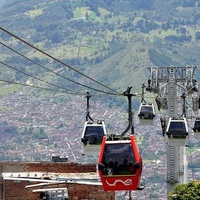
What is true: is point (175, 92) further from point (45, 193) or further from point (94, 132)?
point (94, 132)

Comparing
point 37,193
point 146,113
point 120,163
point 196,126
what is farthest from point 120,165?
point 146,113

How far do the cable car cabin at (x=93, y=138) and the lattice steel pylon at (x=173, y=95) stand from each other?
23.8 metres

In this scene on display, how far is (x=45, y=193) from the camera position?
55.7 m

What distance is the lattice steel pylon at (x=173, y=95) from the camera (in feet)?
248

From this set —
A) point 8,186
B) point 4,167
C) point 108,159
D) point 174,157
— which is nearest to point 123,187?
point 108,159

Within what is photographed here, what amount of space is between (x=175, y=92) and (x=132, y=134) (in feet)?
144

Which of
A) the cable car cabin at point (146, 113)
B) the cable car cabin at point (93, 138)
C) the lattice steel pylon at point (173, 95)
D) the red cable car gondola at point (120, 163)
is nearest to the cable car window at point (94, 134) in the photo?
the cable car cabin at point (93, 138)

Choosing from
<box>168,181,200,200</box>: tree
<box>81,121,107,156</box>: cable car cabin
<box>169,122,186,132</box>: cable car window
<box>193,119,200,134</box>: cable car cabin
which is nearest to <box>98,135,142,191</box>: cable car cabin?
<box>81,121,107,156</box>: cable car cabin

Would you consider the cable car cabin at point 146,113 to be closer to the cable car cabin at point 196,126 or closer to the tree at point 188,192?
the cable car cabin at point 196,126

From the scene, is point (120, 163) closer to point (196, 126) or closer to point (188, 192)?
point (188, 192)

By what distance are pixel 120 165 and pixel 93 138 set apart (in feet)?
43.9

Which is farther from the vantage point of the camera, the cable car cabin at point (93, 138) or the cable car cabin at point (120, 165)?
the cable car cabin at point (93, 138)

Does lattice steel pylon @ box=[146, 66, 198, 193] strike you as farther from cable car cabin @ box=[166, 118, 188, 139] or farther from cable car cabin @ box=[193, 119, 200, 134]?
cable car cabin @ box=[166, 118, 188, 139]

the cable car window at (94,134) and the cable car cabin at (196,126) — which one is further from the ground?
the cable car window at (94,134)
